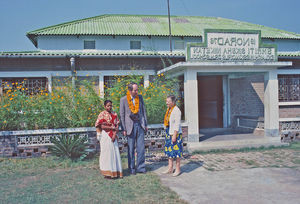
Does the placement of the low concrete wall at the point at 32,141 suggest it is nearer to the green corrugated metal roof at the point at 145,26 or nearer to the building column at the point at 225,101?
the building column at the point at 225,101

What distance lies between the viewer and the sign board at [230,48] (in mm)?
8406

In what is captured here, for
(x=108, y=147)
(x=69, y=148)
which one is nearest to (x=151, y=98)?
(x=69, y=148)

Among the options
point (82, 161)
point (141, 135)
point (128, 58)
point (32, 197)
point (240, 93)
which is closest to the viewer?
point (32, 197)

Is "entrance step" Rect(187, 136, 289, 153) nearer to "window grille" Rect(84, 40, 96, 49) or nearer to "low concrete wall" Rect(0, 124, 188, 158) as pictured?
"low concrete wall" Rect(0, 124, 188, 158)

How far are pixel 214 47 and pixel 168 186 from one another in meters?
4.96

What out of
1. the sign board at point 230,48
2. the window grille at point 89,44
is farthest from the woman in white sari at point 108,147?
the window grille at point 89,44

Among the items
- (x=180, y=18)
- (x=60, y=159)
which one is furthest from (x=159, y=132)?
(x=180, y=18)

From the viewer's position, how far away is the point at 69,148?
7215 millimetres

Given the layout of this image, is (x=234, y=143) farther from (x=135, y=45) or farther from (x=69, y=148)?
(x=135, y=45)

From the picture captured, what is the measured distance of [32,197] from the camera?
182 inches

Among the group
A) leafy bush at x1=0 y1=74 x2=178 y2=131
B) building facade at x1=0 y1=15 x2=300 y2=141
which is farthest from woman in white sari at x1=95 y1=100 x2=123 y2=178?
building facade at x1=0 y1=15 x2=300 y2=141

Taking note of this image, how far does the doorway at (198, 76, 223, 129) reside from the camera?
12016 mm

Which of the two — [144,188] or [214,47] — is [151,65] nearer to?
[214,47]

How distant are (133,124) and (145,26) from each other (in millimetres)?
13212
